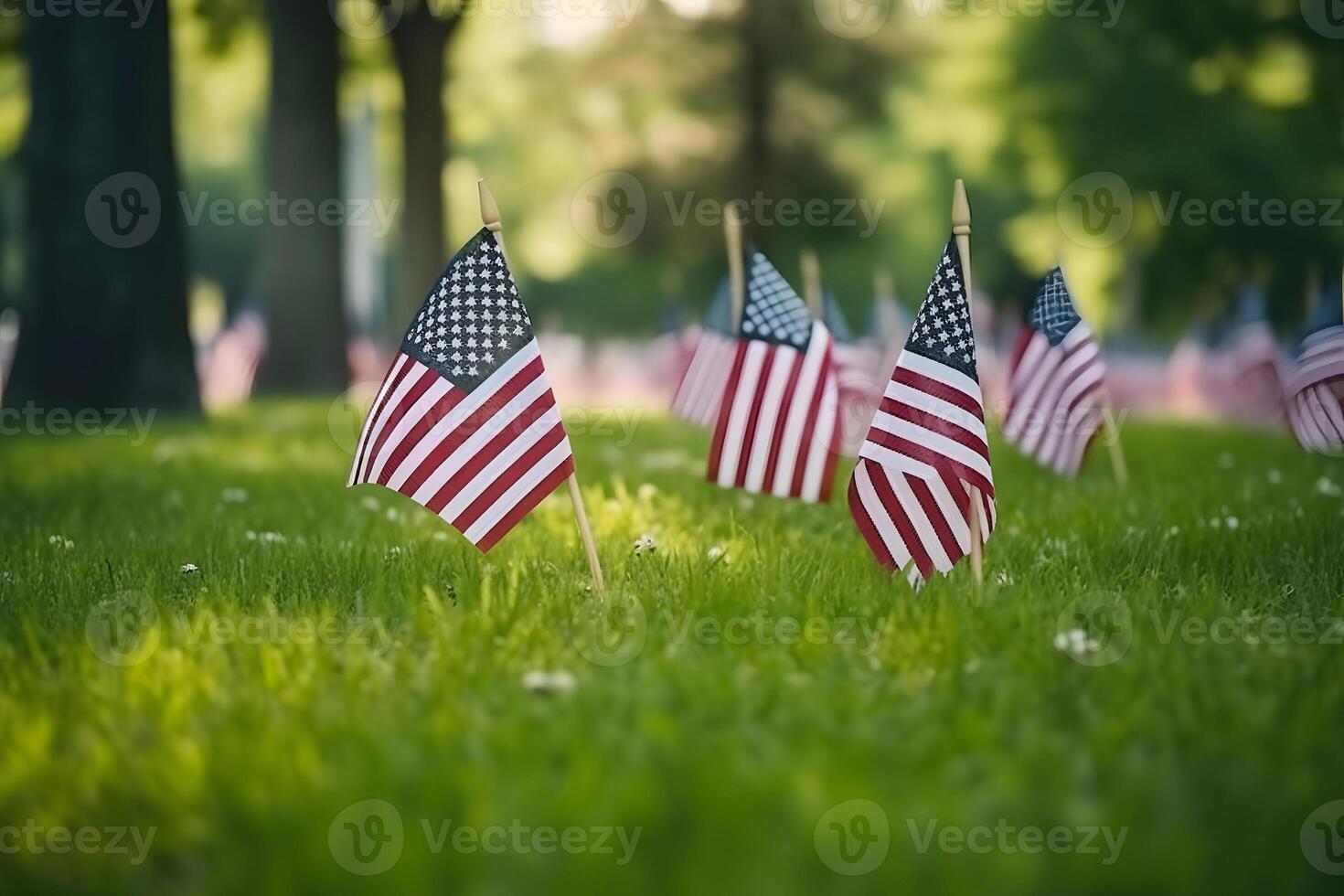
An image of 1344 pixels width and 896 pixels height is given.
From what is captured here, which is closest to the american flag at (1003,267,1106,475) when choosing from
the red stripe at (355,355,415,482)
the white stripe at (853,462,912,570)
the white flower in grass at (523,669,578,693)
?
the white stripe at (853,462,912,570)

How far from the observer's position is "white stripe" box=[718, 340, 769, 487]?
223 inches

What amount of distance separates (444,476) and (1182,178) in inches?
925

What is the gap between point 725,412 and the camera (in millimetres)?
5719

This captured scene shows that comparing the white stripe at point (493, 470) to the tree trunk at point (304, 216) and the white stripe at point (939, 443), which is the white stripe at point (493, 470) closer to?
the white stripe at point (939, 443)

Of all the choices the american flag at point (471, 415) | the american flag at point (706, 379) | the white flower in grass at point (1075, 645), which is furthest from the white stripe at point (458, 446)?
the american flag at point (706, 379)

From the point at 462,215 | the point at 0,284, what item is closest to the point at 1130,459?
the point at 462,215

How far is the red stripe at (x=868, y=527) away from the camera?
14.7 ft

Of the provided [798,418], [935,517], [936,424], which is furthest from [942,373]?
[798,418]

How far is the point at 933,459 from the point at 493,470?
1776 millimetres

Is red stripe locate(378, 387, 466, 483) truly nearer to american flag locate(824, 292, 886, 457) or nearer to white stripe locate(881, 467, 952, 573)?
white stripe locate(881, 467, 952, 573)

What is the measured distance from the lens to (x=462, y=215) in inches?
1393

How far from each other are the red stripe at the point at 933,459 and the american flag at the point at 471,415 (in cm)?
130

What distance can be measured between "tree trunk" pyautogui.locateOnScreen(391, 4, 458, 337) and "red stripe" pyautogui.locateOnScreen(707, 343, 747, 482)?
13159mm

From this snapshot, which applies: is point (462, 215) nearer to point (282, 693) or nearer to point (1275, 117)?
point (1275, 117)
